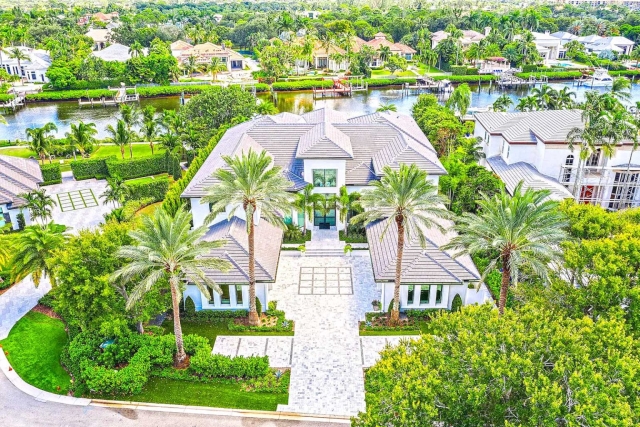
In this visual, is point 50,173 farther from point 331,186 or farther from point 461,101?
point 461,101

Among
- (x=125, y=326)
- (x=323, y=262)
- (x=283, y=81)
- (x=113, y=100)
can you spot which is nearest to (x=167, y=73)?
(x=113, y=100)

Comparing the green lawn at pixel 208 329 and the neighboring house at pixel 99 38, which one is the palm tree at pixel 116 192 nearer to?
the green lawn at pixel 208 329

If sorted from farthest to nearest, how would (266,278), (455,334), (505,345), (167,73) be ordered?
1. (167,73)
2. (266,278)
3. (455,334)
4. (505,345)

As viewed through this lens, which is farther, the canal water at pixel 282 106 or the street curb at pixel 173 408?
the canal water at pixel 282 106

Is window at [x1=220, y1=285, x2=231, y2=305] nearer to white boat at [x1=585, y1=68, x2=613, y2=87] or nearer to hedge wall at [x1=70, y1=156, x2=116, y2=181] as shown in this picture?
hedge wall at [x1=70, y1=156, x2=116, y2=181]

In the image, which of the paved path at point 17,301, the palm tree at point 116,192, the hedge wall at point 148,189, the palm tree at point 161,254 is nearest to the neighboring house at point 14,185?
A: the palm tree at point 116,192

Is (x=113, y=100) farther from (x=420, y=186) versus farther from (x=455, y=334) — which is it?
(x=455, y=334)

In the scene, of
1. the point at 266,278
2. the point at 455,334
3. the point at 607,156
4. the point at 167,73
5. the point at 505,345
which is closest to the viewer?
the point at 505,345
